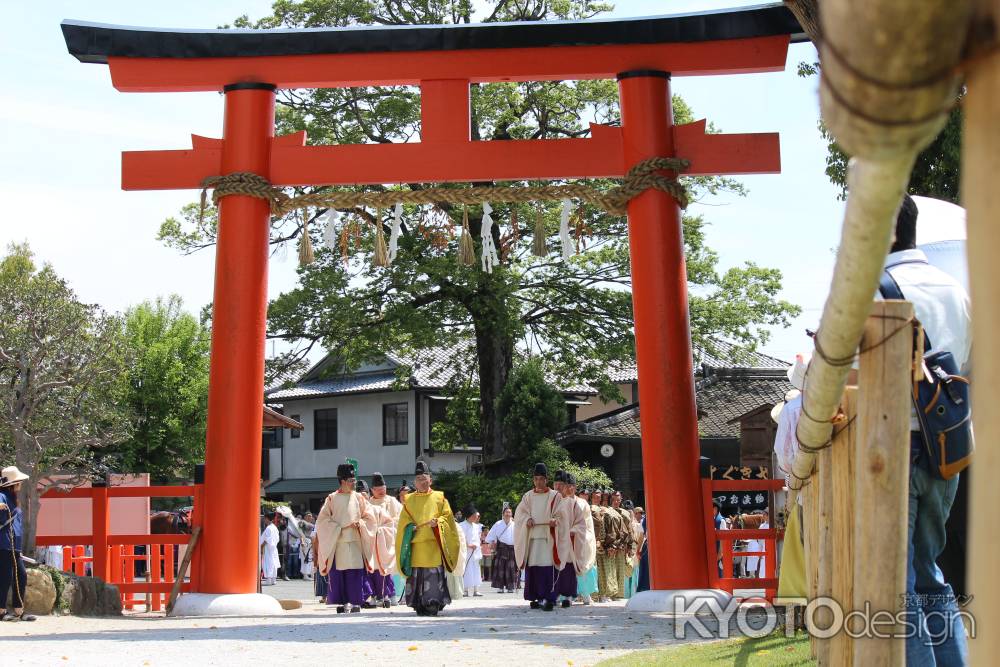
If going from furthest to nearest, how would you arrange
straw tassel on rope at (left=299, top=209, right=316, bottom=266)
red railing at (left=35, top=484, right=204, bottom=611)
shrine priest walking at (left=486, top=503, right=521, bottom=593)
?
shrine priest walking at (left=486, top=503, right=521, bottom=593), straw tassel on rope at (left=299, top=209, right=316, bottom=266), red railing at (left=35, top=484, right=204, bottom=611)

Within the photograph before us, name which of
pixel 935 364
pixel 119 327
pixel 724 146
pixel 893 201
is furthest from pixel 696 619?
pixel 119 327

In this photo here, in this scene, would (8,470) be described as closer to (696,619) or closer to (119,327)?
(119,327)

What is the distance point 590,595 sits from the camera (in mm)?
16547

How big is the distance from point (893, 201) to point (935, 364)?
1.94m

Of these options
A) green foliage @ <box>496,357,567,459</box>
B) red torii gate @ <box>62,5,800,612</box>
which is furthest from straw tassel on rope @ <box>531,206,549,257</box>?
green foliage @ <box>496,357,567,459</box>

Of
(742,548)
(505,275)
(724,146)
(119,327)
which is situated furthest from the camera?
(505,275)

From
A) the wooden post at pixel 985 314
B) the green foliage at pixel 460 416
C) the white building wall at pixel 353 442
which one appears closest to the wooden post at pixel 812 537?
the wooden post at pixel 985 314

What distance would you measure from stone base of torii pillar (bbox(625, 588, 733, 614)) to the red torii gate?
727 millimetres

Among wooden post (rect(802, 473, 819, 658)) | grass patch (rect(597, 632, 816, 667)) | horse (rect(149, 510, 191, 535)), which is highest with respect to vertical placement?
horse (rect(149, 510, 191, 535))

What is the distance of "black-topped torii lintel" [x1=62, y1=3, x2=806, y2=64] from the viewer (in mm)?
10695

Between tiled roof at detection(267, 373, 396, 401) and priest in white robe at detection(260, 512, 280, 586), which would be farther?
tiled roof at detection(267, 373, 396, 401)

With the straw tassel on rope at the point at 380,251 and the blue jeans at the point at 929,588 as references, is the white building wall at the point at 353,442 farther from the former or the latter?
the blue jeans at the point at 929,588

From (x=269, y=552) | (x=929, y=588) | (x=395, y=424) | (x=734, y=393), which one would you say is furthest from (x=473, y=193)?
(x=395, y=424)

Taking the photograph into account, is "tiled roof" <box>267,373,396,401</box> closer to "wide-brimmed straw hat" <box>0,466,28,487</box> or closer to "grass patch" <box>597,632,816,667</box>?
"wide-brimmed straw hat" <box>0,466,28,487</box>
